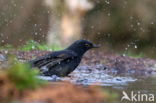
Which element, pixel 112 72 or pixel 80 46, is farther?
pixel 112 72

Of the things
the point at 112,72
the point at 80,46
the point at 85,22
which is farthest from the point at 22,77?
the point at 85,22

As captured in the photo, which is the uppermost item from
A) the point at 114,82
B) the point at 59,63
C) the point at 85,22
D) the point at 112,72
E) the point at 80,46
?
the point at 85,22

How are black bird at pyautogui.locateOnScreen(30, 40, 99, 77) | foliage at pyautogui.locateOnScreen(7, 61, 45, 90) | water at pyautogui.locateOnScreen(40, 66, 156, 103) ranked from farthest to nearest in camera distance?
black bird at pyautogui.locateOnScreen(30, 40, 99, 77)
water at pyautogui.locateOnScreen(40, 66, 156, 103)
foliage at pyautogui.locateOnScreen(7, 61, 45, 90)

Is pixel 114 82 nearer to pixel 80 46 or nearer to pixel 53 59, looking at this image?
pixel 53 59

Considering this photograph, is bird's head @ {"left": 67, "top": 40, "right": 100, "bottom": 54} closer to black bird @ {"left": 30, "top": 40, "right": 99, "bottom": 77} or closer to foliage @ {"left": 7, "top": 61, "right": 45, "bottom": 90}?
black bird @ {"left": 30, "top": 40, "right": 99, "bottom": 77}

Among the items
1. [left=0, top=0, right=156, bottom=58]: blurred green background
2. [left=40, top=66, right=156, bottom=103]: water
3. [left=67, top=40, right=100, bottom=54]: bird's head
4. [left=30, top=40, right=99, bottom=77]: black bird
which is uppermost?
[left=0, top=0, right=156, bottom=58]: blurred green background

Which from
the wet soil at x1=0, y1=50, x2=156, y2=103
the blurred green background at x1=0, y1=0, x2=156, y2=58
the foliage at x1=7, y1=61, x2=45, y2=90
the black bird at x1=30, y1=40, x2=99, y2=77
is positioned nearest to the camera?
the foliage at x1=7, y1=61, x2=45, y2=90

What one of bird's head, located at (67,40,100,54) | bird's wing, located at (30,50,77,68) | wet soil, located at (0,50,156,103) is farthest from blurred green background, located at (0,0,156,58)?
bird's wing, located at (30,50,77,68)

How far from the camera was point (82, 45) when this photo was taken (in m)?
11.8

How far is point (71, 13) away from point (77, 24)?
Result: 0.53m

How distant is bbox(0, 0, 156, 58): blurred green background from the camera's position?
919 inches

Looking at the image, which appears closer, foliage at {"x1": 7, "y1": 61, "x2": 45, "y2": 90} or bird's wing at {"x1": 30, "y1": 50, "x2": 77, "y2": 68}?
foliage at {"x1": 7, "y1": 61, "x2": 45, "y2": 90}

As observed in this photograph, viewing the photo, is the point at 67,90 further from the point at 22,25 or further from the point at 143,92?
the point at 22,25

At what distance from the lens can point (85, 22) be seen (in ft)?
81.4
